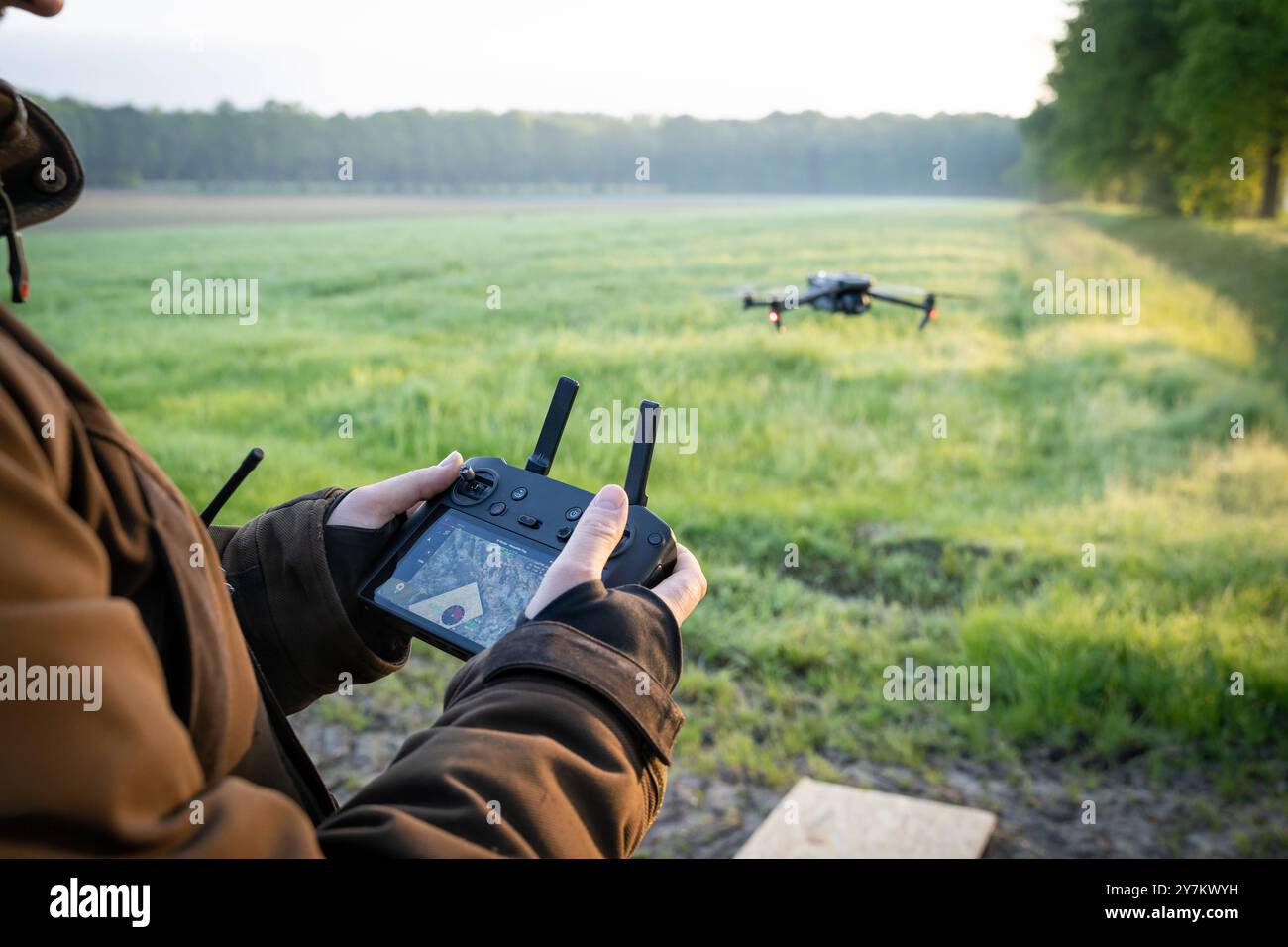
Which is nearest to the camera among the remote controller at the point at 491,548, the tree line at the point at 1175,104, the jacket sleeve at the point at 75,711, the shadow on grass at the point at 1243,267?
the jacket sleeve at the point at 75,711

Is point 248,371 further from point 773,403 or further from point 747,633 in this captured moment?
point 747,633

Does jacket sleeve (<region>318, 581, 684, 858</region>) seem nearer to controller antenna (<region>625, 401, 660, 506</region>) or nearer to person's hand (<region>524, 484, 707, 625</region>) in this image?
person's hand (<region>524, 484, 707, 625</region>)

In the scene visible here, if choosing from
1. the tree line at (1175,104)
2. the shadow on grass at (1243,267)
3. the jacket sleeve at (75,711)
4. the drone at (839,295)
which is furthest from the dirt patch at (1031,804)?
the shadow on grass at (1243,267)

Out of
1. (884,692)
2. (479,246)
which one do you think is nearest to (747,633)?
(884,692)

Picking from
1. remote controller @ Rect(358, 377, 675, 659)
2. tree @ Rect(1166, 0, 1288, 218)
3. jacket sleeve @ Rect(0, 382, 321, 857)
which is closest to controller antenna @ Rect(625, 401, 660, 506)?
remote controller @ Rect(358, 377, 675, 659)

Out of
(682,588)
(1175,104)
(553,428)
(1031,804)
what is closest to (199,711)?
(682,588)

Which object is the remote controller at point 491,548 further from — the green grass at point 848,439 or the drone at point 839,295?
the green grass at point 848,439
